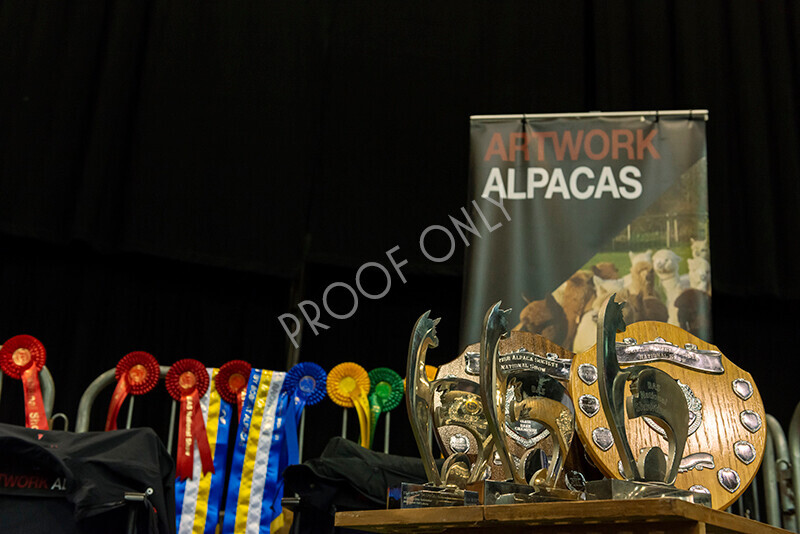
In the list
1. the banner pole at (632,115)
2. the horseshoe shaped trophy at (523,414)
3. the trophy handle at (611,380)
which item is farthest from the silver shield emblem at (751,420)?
the banner pole at (632,115)

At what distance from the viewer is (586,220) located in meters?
3.32

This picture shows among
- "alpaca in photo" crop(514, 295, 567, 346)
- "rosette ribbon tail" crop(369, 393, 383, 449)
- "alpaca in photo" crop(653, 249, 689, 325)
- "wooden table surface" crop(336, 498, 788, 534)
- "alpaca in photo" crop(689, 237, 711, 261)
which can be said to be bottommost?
"wooden table surface" crop(336, 498, 788, 534)

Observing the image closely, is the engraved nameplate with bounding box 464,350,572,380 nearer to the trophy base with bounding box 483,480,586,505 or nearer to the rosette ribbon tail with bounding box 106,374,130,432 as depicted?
the trophy base with bounding box 483,480,586,505

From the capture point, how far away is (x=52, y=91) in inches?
156

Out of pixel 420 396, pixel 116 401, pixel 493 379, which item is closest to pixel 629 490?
pixel 493 379

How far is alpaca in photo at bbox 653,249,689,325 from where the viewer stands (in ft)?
10.2

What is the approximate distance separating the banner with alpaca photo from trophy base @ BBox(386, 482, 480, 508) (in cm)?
181

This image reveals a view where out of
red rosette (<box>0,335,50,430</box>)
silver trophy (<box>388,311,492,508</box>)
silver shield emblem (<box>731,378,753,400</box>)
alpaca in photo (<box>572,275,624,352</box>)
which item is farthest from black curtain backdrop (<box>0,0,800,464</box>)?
silver trophy (<box>388,311,492,508</box>)

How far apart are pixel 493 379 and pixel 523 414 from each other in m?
0.12

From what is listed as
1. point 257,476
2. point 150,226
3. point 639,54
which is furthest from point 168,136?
point 639,54

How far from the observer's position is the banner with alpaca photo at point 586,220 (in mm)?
3174

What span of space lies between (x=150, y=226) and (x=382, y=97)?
1214 millimetres

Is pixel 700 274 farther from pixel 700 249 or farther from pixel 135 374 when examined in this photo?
pixel 135 374

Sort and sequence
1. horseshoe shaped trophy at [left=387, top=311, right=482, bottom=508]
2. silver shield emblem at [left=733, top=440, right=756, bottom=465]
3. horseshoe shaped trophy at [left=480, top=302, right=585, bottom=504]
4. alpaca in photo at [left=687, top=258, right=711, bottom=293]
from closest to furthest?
horseshoe shaped trophy at [left=480, top=302, right=585, bottom=504] < horseshoe shaped trophy at [left=387, top=311, right=482, bottom=508] < silver shield emblem at [left=733, top=440, right=756, bottom=465] < alpaca in photo at [left=687, top=258, right=711, bottom=293]
